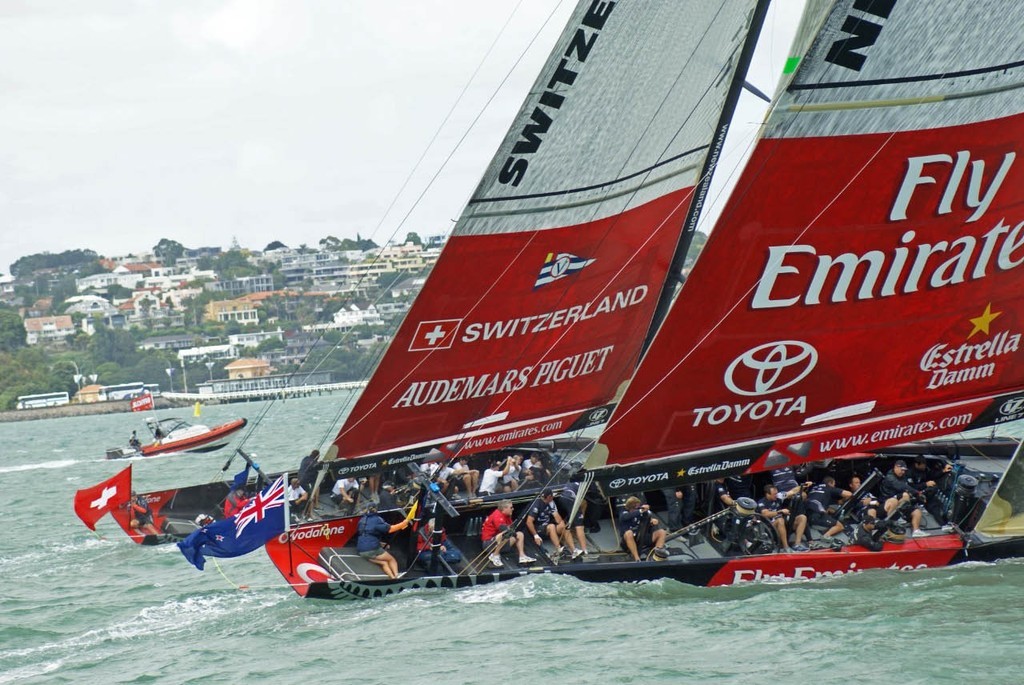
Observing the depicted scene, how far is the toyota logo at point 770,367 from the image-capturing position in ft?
45.9

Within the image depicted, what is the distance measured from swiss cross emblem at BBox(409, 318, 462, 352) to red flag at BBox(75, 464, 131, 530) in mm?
5536

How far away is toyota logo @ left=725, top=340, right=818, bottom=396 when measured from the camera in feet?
45.9

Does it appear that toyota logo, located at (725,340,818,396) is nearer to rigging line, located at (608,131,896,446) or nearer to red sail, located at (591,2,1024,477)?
red sail, located at (591,2,1024,477)

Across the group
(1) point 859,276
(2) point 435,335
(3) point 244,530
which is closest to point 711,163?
(2) point 435,335

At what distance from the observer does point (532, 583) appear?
16.3 metres

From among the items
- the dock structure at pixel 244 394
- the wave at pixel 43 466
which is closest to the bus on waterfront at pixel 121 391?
the dock structure at pixel 244 394

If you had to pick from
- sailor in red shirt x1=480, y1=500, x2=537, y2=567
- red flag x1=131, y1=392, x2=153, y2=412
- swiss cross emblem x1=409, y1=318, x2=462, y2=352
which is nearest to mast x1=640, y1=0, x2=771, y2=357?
swiss cross emblem x1=409, y1=318, x2=462, y2=352

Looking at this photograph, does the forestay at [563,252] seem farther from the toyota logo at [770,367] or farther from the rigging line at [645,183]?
the toyota logo at [770,367]

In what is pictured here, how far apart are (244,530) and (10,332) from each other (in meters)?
147

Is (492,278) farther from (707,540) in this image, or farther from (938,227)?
(938,227)

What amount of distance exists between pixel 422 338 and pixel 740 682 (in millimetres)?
9187

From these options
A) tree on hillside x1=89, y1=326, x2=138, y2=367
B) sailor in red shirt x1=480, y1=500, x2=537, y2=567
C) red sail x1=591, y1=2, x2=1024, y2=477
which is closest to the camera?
red sail x1=591, y1=2, x2=1024, y2=477

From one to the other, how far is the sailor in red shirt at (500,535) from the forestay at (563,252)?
3590 millimetres

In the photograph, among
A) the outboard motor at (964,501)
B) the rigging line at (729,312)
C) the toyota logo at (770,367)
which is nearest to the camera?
the rigging line at (729,312)
